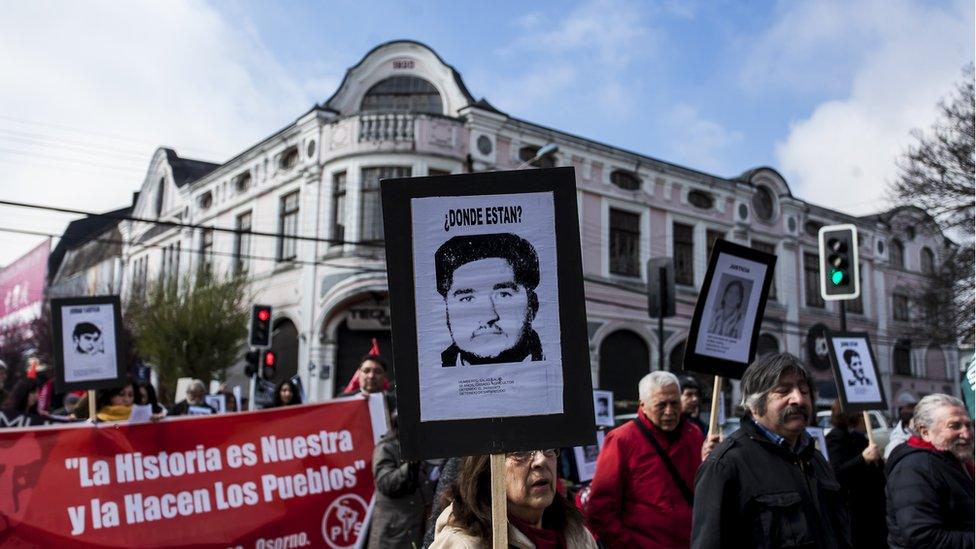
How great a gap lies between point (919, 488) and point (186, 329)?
23.5 metres

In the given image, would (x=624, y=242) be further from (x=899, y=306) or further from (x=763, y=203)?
(x=899, y=306)

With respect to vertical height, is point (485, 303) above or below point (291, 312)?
below

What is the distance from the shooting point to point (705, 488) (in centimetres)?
333

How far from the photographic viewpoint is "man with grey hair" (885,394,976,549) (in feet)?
12.6

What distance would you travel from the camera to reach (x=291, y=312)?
82.2 ft

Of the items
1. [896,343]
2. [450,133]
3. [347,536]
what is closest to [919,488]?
[347,536]

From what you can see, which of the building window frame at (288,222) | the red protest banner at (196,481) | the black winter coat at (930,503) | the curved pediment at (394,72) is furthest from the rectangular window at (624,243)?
the black winter coat at (930,503)

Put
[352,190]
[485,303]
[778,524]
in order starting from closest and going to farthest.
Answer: [485,303]
[778,524]
[352,190]

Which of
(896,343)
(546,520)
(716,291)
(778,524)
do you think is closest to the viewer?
(546,520)

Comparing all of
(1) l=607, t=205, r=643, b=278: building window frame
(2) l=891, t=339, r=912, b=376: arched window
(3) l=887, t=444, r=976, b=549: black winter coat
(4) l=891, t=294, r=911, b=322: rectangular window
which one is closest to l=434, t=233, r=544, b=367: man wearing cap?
(3) l=887, t=444, r=976, b=549: black winter coat

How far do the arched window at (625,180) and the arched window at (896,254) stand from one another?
1586 centimetres

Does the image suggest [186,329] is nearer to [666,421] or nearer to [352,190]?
[352,190]

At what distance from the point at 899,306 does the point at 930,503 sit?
122 ft

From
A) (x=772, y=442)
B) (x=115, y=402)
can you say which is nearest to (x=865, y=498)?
(x=772, y=442)
